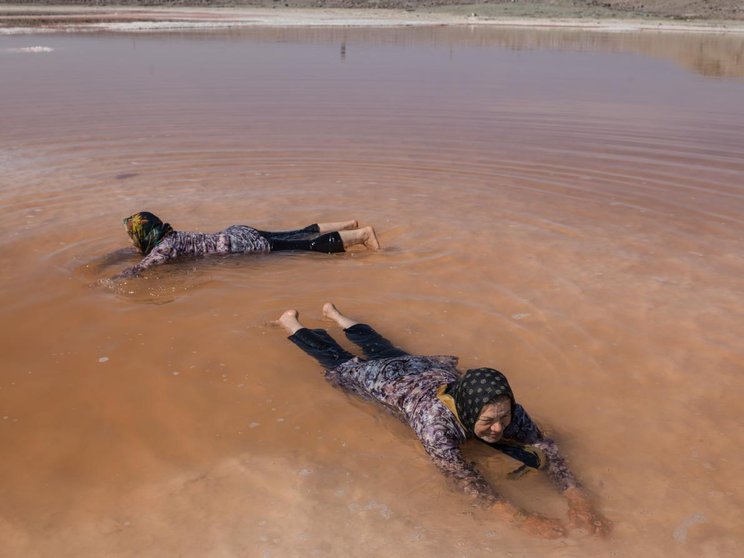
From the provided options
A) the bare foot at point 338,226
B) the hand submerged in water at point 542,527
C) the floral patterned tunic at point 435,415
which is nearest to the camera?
the hand submerged in water at point 542,527

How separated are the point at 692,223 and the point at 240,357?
6203 mm

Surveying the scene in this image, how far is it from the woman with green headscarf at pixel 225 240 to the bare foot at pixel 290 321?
1.73 meters

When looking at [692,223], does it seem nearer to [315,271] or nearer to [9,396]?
[315,271]

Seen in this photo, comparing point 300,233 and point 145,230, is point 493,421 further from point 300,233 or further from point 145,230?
point 145,230

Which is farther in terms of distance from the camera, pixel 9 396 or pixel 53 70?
pixel 53 70

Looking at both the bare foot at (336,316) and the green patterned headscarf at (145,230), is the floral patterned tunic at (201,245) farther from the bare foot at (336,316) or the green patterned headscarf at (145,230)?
the bare foot at (336,316)

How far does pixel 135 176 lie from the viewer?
448 inches

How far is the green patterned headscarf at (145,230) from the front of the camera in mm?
7660

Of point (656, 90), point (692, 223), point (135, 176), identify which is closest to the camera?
point (692, 223)

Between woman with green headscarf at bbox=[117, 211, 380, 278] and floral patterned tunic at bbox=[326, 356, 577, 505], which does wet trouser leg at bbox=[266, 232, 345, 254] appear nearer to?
woman with green headscarf at bbox=[117, 211, 380, 278]

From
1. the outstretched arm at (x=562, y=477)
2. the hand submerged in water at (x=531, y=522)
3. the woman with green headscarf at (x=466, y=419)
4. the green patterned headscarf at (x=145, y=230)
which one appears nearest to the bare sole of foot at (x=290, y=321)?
the woman with green headscarf at (x=466, y=419)

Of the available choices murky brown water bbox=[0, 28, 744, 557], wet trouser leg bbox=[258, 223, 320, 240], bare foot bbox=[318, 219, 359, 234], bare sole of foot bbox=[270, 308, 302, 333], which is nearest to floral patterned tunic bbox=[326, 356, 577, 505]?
murky brown water bbox=[0, 28, 744, 557]

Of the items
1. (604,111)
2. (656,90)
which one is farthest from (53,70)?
(656,90)

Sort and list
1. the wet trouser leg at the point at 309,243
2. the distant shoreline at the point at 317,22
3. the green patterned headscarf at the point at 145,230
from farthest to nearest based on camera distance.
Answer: the distant shoreline at the point at 317,22, the wet trouser leg at the point at 309,243, the green patterned headscarf at the point at 145,230
